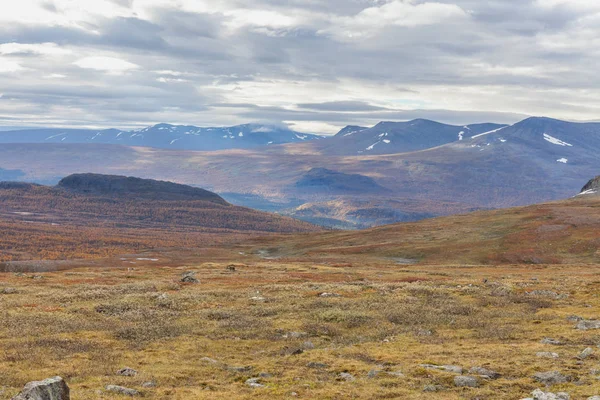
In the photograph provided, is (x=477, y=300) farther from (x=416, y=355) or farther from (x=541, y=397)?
(x=541, y=397)

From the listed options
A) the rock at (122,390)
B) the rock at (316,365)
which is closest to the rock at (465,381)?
the rock at (316,365)

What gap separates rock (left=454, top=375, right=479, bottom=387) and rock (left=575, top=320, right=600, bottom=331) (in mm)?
13910

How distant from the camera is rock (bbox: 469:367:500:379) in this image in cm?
2242

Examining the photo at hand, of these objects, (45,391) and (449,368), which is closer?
(45,391)

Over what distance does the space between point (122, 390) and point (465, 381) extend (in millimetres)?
13051

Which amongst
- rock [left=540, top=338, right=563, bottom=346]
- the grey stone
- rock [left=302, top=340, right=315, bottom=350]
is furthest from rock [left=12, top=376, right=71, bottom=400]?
rock [left=540, top=338, right=563, bottom=346]

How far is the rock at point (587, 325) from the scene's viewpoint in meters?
31.9

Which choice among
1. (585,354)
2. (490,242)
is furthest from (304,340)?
→ (490,242)

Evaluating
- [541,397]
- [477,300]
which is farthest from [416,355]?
[477,300]

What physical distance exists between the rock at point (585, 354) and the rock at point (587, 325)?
727 centimetres

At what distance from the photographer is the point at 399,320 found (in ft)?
121

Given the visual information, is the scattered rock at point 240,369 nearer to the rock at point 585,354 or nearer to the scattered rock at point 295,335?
the scattered rock at point 295,335

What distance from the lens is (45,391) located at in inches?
648

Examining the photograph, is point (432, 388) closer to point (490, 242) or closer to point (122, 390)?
point (122, 390)
